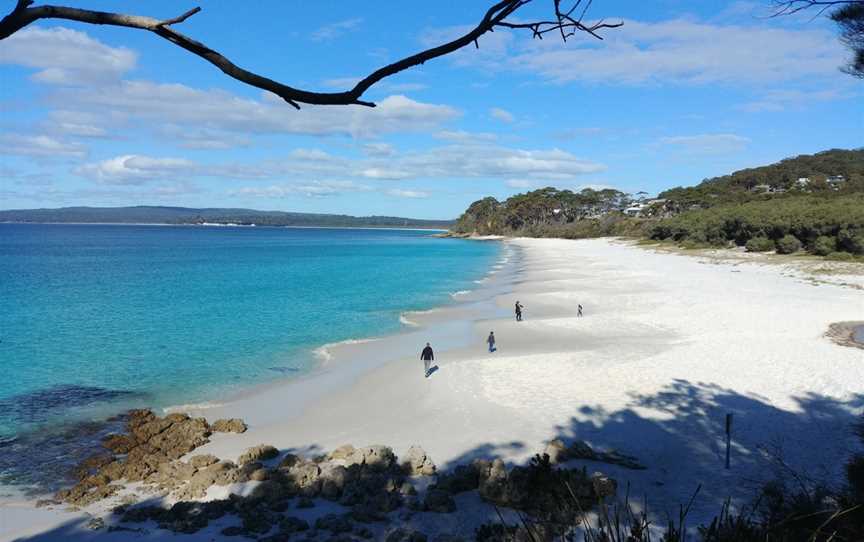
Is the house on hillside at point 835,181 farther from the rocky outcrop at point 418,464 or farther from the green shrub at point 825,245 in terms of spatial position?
the rocky outcrop at point 418,464

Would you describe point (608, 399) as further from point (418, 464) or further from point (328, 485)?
point (328, 485)

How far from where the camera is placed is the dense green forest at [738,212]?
181ft

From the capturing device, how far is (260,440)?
13.9 m

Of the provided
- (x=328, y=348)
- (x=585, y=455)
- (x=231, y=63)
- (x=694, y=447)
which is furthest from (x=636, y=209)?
(x=231, y=63)

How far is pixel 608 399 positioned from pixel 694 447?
3.40 m

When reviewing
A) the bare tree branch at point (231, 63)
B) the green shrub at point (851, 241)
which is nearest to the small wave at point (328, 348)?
the bare tree branch at point (231, 63)

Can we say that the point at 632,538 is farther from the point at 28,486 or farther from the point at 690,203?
the point at 690,203

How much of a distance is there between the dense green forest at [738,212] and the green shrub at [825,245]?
0.24ft

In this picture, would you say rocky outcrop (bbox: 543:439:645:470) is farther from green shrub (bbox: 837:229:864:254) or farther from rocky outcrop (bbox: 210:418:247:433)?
green shrub (bbox: 837:229:864:254)

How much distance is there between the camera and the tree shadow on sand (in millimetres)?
9336

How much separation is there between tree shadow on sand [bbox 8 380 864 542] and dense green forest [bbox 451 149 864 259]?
43452 millimetres

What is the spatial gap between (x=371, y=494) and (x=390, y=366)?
36.1ft

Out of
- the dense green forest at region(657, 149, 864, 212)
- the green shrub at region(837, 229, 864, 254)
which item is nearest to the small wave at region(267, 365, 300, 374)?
the green shrub at region(837, 229, 864, 254)

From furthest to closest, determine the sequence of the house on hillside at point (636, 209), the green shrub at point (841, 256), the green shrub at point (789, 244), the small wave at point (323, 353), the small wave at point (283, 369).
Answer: the house on hillside at point (636, 209), the green shrub at point (789, 244), the green shrub at point (841, 256), the small wave at point (323, 353), the small wave at point (283, 369)
